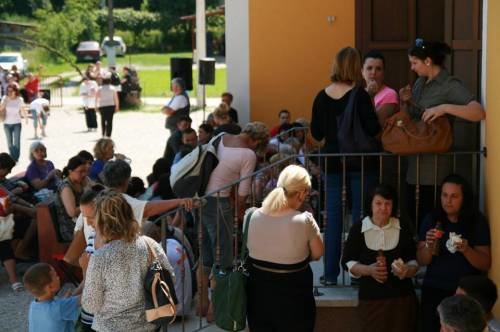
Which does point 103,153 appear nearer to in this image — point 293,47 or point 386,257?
point 293,47

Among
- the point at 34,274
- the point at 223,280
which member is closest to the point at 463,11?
the point at 223,280

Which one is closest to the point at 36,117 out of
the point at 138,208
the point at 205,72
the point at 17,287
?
the point at 205,72

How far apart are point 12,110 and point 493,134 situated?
14452 millimetres

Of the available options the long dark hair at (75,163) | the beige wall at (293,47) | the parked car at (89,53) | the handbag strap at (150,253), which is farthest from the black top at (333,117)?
the parked car at (89,53)

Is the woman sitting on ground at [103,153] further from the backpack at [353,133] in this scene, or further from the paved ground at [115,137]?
the paved ground at [115,137]

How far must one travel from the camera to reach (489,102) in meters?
6.37

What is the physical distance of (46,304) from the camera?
6.03 metres

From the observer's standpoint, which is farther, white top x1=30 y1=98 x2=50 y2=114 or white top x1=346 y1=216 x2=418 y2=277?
white top x1=30 y1=98 x2=50 y2=114

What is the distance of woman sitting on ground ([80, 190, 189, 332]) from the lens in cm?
545

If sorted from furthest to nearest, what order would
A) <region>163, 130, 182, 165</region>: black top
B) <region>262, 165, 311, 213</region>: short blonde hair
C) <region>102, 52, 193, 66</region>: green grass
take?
<region>102, 52, 193, 66</region>: green grass, <region>163, 130, 182, 165</region>: black top, <region>262, 165, 311, 213</region>: short blonde hair

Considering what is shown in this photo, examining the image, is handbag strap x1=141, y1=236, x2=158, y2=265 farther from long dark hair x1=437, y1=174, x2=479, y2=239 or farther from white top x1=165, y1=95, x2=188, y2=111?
white top x1=165, y1=95, x2=188, y2=111

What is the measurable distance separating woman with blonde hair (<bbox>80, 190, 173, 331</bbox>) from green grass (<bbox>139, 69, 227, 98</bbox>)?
2913 centimetres

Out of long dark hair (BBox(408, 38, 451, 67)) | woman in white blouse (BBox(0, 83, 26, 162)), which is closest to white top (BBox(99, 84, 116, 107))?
woman in white blouse (BBox(0, 83, 26, 162))

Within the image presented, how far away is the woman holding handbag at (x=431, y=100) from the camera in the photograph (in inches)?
249
